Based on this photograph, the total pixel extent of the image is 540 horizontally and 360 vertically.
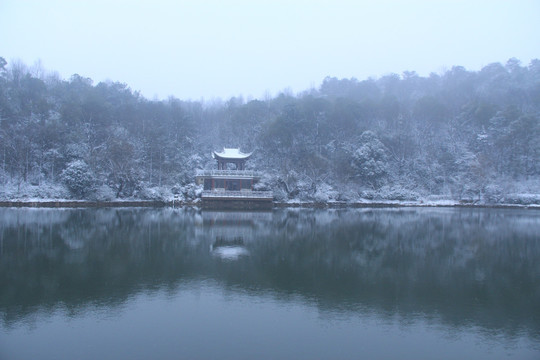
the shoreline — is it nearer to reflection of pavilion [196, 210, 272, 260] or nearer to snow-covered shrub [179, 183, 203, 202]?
snow-covered shrub [179, 183, 203, 202]

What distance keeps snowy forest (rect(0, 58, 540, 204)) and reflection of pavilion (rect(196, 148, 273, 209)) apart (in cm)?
164

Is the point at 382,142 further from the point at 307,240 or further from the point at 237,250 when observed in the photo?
the point at 237,250

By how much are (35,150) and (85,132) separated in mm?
6430

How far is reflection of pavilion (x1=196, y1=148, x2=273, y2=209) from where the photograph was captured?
38.7 meters

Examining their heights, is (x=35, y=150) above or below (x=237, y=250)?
above

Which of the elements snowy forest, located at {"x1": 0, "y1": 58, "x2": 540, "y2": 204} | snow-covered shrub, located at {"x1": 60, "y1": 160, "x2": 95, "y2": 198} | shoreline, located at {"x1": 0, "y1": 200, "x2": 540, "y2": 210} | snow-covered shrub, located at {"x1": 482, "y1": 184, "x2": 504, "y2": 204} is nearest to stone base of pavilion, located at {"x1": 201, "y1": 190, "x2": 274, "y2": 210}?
shoreline, located at {"x1": 0, "y1": 200, "x2": 540, "y2": 210}

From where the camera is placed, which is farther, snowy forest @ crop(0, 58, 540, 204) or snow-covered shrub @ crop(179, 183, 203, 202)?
snowy forest @ crop(0, 58, 540, 204)

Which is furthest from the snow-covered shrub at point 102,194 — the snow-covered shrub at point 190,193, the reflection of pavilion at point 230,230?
the reflection of pavilion at point 230,230

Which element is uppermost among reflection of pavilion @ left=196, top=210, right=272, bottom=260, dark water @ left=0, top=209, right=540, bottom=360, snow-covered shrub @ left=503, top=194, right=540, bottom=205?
snow-covered shrub @ left=503, top=194, right=540, bottom=205

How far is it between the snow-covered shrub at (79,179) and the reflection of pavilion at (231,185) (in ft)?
34.2

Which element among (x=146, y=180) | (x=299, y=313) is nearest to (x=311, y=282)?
(x=299, y=313)

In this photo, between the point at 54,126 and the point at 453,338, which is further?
the point at 54,126

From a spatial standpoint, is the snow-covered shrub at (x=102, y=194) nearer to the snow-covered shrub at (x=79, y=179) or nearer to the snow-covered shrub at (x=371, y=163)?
the snow-covered shrub at (x=79, y=179)

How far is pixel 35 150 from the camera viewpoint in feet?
143
